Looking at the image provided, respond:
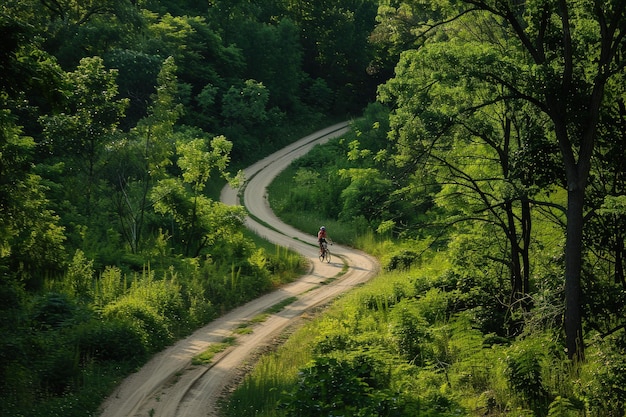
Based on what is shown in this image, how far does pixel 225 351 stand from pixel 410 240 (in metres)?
7.38

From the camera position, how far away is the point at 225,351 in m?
17.8

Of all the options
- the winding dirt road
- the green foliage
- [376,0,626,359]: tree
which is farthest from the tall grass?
[376,0,626,359]: tree

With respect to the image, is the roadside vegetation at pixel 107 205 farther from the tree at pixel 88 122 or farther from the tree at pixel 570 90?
the tree at pixel 570 90

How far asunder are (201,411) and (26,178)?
296 inches

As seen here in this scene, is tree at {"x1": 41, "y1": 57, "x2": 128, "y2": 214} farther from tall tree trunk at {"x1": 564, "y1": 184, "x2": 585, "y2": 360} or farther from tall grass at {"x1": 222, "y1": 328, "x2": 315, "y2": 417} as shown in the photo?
tall tree trunk at {"x1": 564, "y1": 184, "x2": 585, "y2": 360}

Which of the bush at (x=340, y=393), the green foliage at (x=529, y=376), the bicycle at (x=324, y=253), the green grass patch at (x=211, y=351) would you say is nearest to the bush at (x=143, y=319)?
the green grass patch at (x=211, y=351)

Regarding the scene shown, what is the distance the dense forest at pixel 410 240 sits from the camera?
12.7 m

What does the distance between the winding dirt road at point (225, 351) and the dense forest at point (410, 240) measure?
0.55 meters

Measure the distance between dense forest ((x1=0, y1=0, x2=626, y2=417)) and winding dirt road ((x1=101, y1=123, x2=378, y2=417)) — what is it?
0.55 meters

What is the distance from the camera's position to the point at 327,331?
672 inches

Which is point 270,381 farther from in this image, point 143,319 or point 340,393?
point 143,319

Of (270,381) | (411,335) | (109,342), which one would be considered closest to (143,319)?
(109,342)

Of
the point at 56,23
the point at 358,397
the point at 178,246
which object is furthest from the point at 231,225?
the point at 56,23

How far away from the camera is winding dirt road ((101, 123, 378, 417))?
46.2 ft
